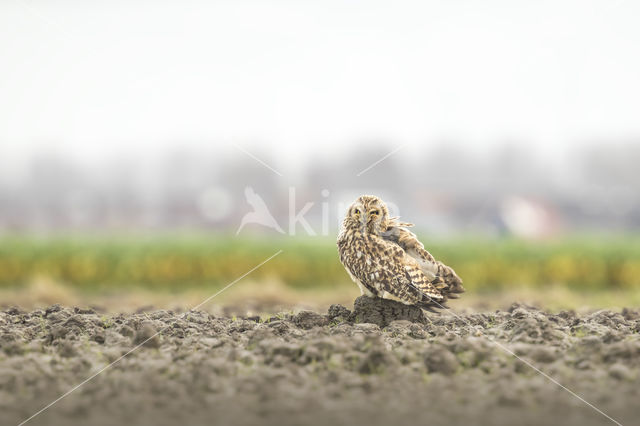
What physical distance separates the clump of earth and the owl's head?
0.70m

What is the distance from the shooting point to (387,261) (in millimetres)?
5500

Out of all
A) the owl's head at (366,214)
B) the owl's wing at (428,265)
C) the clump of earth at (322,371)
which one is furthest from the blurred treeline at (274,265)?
the clump of earth at (322,371)

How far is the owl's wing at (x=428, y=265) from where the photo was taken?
229 inches

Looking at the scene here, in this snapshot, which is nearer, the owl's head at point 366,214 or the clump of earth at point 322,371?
the clump of earth at point 322,371

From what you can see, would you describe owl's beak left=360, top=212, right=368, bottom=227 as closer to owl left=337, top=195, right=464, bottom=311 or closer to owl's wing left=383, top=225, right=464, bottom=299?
owl left=337, top=195, right=464, bottom=311

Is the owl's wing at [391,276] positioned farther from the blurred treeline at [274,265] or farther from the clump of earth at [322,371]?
the blurred treeline at [274,265]

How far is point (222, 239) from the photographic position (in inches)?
757

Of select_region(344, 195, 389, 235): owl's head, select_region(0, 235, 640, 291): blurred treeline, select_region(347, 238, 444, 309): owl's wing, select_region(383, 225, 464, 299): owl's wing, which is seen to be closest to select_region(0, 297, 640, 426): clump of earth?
select_region(347, 238, 444, 309): owl's wing

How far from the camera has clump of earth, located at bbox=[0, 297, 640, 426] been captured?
3.29 meters

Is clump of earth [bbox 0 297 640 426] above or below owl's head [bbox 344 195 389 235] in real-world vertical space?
below

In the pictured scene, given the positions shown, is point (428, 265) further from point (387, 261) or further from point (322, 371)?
point (322, 371)

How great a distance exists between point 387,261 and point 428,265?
534mm

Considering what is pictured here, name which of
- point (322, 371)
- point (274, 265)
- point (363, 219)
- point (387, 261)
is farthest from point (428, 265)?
point (274, 265)

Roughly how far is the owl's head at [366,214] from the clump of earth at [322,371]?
696mm
